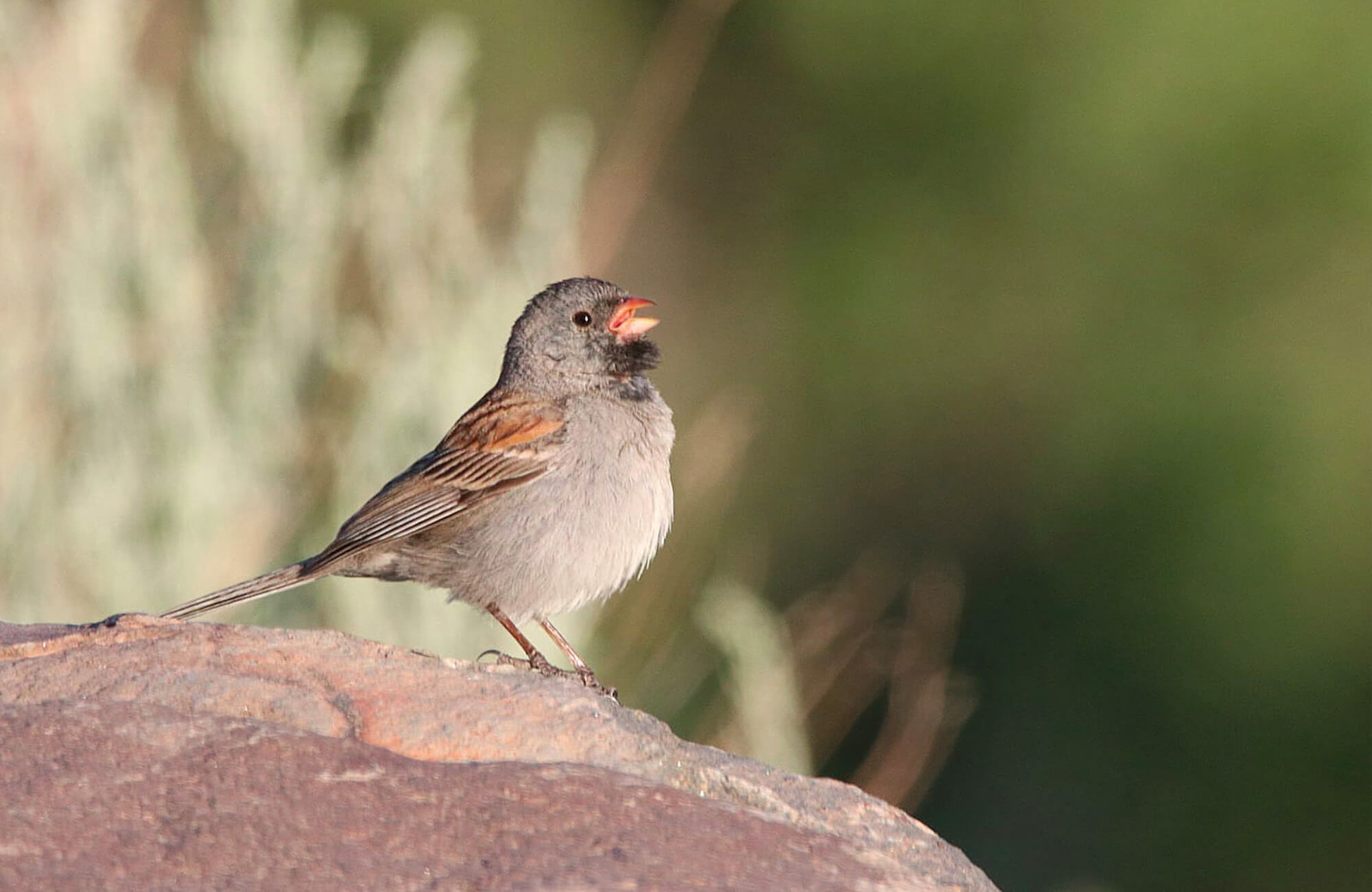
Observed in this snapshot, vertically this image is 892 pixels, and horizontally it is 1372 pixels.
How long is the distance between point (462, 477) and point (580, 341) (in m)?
0.60

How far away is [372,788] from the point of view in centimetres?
307

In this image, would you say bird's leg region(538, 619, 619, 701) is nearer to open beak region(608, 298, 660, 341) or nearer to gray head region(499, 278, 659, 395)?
gray head region(499, 278, 659, 395)

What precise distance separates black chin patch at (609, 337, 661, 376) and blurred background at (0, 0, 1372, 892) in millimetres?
818

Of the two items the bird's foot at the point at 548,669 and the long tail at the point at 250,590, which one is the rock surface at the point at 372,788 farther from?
the long tail at the point at 250,590

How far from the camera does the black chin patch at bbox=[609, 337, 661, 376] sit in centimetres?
580

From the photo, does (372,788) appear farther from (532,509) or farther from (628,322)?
(628,322)

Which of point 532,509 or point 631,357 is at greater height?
point 631,357

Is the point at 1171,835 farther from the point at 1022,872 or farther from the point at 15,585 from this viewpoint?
the point at 15,585

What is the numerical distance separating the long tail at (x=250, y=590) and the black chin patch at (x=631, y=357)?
1.06 metres

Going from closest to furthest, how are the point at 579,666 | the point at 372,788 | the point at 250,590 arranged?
the point at 372,788 → the point at 250,590 → the point at 579,666

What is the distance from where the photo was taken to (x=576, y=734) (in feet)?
11.2

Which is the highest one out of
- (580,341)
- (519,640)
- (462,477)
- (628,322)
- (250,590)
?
(628,322)

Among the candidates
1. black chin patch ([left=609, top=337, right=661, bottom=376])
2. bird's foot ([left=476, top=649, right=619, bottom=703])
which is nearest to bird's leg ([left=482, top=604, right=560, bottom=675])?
bird's foot ([left=476, top=649, right=619, bottom=703])

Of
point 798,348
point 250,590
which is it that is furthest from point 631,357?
point 798,348
